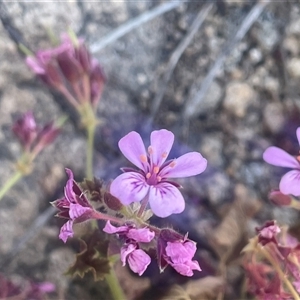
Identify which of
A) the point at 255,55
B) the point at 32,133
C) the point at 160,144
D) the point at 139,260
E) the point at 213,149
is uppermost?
the point at 255,55

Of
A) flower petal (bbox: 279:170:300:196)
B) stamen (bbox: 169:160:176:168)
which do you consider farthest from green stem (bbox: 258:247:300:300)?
stamen (bbox: 169:160:176:168)

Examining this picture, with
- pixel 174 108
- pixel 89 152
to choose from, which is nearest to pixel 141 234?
pixel 89 152

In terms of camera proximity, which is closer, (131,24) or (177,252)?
(177,252)

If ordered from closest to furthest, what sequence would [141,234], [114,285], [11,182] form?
1. [141,234]
2. [114,285]
3. [11,182]

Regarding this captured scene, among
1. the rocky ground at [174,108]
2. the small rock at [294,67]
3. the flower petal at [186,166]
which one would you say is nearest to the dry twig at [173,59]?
the rocky ground at [174,108]

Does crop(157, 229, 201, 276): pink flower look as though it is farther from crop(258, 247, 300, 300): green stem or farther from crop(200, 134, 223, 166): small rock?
crop(200, 134, 223, 166): small rock

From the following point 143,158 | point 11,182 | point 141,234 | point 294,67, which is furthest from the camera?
point 294,67

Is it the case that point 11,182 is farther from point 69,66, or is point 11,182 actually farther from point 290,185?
point 290,185

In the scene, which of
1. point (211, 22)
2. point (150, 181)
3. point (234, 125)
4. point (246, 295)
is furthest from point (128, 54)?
point (246, 295)
